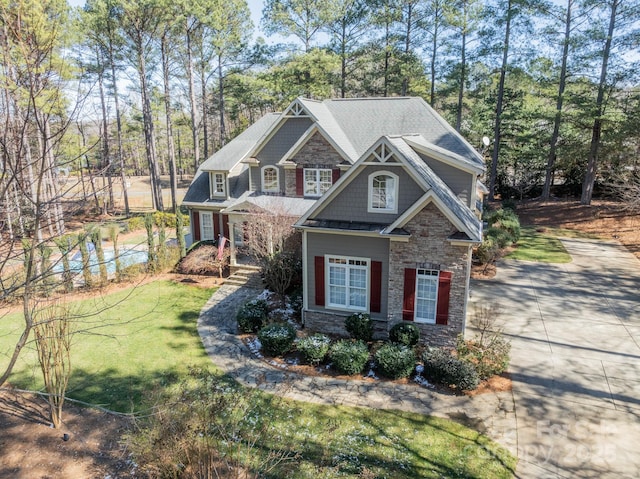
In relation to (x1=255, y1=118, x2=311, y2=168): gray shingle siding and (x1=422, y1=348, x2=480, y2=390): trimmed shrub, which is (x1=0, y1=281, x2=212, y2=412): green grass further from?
(x1=255, y1=118, x2=311, y2=168): gray shingle siding

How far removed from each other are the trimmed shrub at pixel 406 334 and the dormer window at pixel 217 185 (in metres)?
13.9

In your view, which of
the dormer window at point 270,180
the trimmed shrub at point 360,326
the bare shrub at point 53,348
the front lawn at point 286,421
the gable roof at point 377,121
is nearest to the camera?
the front lawn at point 286,421

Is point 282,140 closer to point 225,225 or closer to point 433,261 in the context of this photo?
point 225,225

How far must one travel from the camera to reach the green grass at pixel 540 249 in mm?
22889

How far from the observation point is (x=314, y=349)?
41.5 ft

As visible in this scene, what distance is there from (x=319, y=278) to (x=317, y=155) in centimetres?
759

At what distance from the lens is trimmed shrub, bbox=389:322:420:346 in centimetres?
1303

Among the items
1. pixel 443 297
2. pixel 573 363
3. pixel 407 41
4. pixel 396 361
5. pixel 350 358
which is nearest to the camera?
pixel 396 361

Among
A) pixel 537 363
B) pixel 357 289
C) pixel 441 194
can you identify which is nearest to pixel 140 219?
pixel 357 289

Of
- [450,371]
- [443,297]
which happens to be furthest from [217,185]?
[450,371]

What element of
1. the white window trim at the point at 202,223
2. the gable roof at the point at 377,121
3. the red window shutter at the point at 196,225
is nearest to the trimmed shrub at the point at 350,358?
the gable roof at the point at 377,121

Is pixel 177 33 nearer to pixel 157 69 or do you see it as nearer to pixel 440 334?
pixel 157 69

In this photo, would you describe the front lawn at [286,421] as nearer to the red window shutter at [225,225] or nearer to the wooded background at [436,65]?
the red window shutter at [225,225]

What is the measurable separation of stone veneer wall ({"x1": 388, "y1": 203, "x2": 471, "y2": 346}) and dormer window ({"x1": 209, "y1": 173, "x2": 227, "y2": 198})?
43.0ft
